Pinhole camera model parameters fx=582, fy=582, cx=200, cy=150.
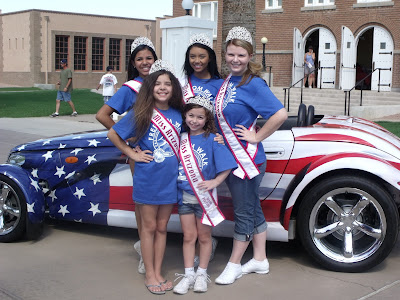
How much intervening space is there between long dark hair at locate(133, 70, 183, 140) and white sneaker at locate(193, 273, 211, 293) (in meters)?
1.08

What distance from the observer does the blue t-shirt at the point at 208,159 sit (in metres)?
4.07

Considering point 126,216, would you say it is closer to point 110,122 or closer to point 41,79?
point 110,122

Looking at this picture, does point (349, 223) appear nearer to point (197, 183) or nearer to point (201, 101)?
point (197, 183)

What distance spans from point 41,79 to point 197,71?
42.7m

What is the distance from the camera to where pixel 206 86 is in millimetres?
4359

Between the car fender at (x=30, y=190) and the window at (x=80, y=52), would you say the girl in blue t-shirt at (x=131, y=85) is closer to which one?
the car fender at (x=30, y=190)

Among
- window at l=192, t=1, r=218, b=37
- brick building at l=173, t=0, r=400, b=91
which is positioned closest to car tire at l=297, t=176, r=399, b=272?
brick building at l=173, t=0, r=400, b=91

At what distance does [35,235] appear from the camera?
5.16m

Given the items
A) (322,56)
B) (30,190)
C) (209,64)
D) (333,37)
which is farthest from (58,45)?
(209,64)

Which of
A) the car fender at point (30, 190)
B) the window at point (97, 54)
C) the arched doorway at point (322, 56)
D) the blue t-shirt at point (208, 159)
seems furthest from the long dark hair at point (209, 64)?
the window at point (97, 54)

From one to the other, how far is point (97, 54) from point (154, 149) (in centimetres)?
4482

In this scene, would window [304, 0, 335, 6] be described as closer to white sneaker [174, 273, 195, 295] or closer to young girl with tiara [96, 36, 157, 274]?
young girl with tiara [96, 36, 157, 274]

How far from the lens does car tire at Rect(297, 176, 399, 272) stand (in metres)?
4.33

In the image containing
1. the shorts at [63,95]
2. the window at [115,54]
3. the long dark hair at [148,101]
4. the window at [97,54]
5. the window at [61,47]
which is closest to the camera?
the long dark hair at [148,101]
